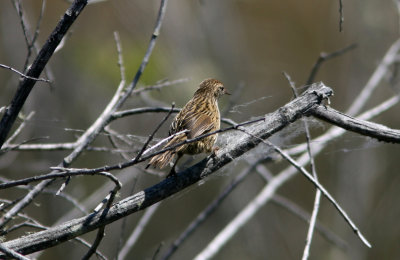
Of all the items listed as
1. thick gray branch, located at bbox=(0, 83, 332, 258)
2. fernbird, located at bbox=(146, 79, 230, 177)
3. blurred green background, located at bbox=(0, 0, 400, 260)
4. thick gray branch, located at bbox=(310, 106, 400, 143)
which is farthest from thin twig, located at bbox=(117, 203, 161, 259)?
blurred green background, located at bbox=(0, 0, 400, 260)

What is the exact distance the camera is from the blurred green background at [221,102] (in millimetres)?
9164

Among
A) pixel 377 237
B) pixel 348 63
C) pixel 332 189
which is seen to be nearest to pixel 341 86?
pixel 348 63

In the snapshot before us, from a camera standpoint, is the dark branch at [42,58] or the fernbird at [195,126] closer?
the dark branch at [42,58]

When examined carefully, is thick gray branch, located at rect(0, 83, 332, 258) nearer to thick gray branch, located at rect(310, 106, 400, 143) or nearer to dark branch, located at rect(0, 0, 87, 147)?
thick gray branch, located at rect(310, 106, 400, 143)

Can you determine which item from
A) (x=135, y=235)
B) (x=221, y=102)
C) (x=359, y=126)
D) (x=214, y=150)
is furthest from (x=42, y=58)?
(x=221, y=102)

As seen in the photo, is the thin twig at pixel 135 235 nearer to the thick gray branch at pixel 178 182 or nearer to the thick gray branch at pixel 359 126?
the thick gray branch at pixel 178 182

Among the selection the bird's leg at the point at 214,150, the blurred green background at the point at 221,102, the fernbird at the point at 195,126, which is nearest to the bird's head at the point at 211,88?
the fernbird at the point at 195,126

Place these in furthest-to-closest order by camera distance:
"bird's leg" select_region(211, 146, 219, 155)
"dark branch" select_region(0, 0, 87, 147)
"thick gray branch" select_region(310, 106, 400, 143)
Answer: "bird's leg" select_region(211, 146, 219, 155)
"thick gray branch" select_region(310, 106, 400, 143)
"dark branch" select_region(0, 0, 87, 147)

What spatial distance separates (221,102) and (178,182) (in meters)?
6.71

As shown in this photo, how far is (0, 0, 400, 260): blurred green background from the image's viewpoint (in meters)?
9.16

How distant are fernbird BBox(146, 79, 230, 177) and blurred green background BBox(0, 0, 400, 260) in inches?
133

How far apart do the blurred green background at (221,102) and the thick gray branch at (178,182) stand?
448 cm

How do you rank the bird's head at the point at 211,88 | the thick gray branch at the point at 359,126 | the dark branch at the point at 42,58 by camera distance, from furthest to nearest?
the bird's head at the point at 211,88
the thick gray branch at the point at 359,126
the dark branch at the point at 42,58

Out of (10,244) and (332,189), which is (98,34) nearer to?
(332,189)
